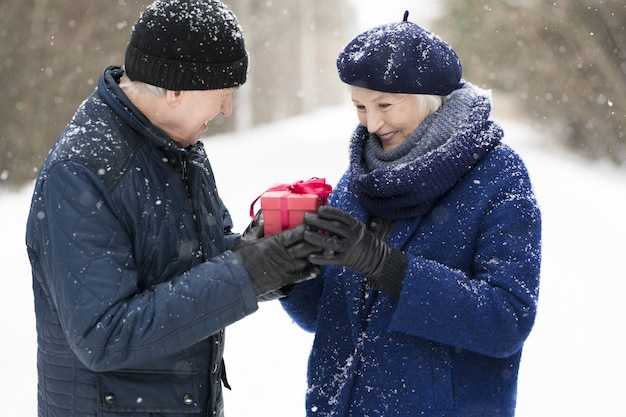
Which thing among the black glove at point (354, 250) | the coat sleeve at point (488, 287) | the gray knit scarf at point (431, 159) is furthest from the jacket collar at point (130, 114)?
the coat sleeve at point (488, 287)

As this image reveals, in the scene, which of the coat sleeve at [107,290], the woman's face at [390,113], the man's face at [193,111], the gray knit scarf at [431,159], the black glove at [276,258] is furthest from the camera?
the woman's face at [390,113]

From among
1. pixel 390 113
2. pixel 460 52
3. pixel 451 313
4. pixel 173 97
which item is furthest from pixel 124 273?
pixel 460 52

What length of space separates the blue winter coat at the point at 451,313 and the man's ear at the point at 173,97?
2.24 feet

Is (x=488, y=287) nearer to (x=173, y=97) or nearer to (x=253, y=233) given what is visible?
(x=253, y=233)

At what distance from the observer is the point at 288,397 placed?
15.3 ft

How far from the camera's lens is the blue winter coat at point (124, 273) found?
1.68 m

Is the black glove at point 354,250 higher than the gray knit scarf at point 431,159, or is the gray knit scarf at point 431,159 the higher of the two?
the gray knit scarf at point 431,159

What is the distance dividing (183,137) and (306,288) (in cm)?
77

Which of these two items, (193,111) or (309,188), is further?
(309,188)

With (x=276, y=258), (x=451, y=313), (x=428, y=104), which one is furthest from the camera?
(x=428, y=104)

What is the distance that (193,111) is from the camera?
1963 mm

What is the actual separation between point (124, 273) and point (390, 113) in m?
1.01

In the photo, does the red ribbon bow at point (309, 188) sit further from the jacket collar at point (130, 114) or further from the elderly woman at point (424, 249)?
the jacket collar at point (130, 114)

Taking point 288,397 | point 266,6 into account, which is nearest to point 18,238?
point 288,397
